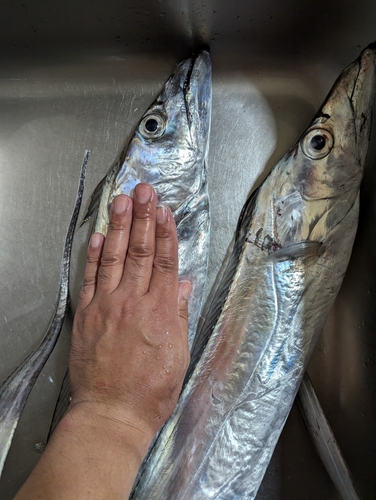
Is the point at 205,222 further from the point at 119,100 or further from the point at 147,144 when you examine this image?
the point at 119,100

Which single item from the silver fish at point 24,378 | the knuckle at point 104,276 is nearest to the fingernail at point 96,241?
the knuckle at point 104,276

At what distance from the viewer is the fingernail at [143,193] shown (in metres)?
1.09

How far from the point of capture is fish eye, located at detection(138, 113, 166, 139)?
126 centimetres

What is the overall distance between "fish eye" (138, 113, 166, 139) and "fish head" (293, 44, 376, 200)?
1.47ft

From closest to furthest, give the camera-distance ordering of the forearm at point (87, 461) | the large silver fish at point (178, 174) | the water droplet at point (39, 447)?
the forearm at point (87, 461) → the large silver fish at point (178, 174) → the water droplet at point (39, 447)

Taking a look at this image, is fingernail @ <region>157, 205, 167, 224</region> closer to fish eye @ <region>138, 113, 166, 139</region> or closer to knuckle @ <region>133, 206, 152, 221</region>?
knuckle @ <region>133, 206, 152, 221</region>

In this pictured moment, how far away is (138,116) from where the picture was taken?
1.60 metres

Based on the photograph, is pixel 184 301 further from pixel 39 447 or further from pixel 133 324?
pixel 39 447

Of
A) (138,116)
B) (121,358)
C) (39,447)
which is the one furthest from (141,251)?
(39,447)

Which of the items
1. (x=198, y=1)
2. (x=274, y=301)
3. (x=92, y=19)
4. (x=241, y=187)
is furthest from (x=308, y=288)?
(x=92, y=19)

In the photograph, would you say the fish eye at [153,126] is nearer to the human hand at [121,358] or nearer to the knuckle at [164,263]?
the human hand at [121,358]

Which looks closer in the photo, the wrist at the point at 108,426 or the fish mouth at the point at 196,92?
the wrist at the point at 108,426

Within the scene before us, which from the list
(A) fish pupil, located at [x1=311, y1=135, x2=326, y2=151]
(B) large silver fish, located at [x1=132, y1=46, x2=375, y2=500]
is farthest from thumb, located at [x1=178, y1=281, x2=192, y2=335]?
(A) fish pupil, located at [x1=311, y1=135, x2=326, y2=151]

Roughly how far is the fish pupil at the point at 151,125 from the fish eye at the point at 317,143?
1.61 feet
